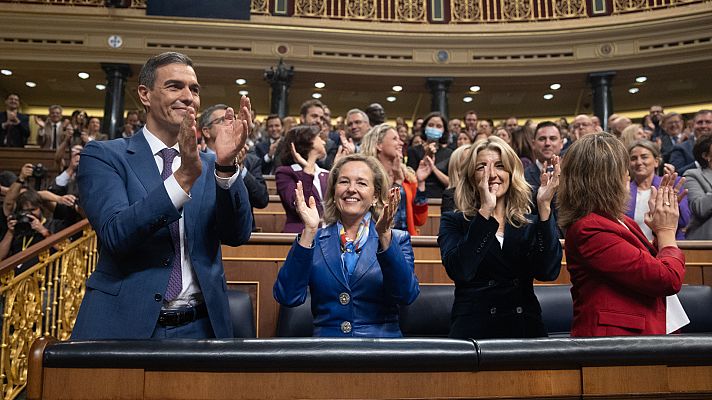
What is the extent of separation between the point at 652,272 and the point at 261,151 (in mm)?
4114

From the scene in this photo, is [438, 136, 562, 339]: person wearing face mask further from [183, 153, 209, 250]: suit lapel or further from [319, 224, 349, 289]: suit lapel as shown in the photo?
[183, 153, 209, 250]: suit lapel

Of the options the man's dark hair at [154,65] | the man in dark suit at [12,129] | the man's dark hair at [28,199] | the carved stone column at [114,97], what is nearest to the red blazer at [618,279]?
the man's dark hair at [154,65]

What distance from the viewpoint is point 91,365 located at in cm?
87

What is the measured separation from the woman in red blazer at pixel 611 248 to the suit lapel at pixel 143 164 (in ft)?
3.30

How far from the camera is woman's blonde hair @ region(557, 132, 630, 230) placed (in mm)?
1478

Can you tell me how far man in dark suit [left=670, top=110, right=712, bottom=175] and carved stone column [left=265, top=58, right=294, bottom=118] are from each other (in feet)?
18.1

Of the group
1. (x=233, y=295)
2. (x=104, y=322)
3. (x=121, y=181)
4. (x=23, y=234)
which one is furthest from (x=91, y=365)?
(x=23, y=234)

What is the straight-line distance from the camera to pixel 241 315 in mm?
1920

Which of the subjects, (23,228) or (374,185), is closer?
(374,185)

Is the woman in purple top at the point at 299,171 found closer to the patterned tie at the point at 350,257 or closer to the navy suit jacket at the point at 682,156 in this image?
the patterned tie at the point at 350,257

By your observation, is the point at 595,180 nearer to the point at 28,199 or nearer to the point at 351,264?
the point at 351,264

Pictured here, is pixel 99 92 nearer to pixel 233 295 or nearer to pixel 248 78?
pixel 248 78

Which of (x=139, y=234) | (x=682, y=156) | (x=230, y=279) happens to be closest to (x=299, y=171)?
(x=230, y=279)

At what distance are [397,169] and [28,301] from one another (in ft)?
5.49
